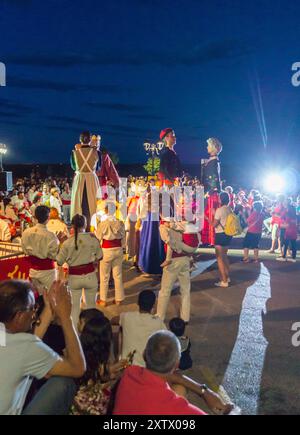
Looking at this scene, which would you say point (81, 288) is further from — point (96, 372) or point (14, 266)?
point (96, 372)

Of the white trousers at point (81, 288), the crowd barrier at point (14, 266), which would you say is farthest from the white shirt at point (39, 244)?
the crowd barrier at point (14, 266)

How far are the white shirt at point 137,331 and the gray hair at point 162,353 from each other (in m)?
1.24

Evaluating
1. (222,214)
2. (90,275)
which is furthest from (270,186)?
(90,275)

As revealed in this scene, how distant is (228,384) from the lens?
4.73m

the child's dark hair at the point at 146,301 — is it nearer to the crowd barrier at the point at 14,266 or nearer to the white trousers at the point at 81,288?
the white trousers at the point at 81,288

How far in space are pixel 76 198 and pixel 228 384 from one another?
405 centimetres

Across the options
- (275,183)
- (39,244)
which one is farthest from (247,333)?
(275,183)

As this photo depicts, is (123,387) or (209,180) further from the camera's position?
(209,180)

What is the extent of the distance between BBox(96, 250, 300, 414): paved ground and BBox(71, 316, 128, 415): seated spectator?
155 cm

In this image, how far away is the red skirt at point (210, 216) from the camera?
433 inches

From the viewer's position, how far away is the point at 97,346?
3291 millimetres

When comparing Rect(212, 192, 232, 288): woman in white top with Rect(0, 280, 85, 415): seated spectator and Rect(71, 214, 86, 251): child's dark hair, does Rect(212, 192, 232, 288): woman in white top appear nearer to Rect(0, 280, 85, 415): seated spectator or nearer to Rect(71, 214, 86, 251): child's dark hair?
Rect(71, 214, 86, 251): child's dark hair
